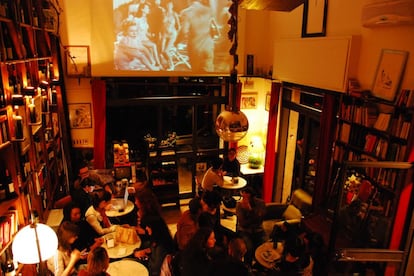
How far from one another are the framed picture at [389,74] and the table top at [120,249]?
3.26 m

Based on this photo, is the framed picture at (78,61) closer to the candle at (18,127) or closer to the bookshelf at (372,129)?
the candle at (18,127)

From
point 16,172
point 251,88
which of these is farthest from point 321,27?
point 16,172

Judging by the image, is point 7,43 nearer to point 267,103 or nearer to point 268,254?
point 268,254

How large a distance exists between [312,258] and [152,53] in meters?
4.23

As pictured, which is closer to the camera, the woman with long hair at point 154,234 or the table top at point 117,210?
the woman with long hair at point 154,234

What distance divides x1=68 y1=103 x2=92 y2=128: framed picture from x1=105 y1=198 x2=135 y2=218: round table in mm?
1733

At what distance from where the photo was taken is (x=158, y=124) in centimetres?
652

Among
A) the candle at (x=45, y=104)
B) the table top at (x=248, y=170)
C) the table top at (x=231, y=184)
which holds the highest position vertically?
the candle at (x=45, y=104)

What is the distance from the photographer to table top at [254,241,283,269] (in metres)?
4.09

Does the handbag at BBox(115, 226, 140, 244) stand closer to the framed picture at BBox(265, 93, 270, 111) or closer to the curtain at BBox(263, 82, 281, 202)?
the curtain at BBox(263, 82, 281, 202)

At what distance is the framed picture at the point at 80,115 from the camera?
19.7ft

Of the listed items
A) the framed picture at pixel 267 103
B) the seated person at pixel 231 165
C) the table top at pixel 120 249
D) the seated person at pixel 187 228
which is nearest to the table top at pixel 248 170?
the seated person at pixel 231 165

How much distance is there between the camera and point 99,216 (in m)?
4.39

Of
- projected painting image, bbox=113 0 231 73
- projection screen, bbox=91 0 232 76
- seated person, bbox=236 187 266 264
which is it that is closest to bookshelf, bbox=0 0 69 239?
projection screen, bbox=91 0 232 76
